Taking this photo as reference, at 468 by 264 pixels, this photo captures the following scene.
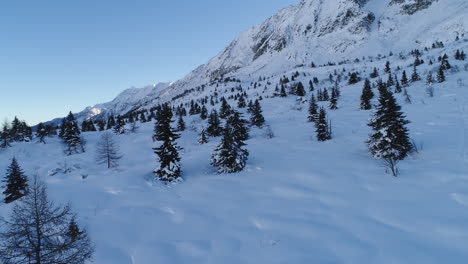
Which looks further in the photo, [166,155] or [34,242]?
[166,155]

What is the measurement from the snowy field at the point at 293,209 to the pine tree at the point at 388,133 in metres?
1.07

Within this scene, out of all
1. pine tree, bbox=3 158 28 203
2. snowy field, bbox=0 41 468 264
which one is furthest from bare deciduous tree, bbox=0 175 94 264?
pine tree, bbox=3 158 28 203

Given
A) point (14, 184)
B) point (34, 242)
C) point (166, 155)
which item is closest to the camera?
point (34, 242)

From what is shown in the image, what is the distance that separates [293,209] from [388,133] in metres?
11.8

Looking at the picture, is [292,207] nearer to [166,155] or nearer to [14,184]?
[166,155]

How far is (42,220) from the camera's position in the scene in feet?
24.6

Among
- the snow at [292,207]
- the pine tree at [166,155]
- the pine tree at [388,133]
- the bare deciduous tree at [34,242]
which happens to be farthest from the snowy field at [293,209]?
the bare deciduous tree at [34,242]

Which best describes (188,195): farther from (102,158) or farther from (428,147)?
(428,147)

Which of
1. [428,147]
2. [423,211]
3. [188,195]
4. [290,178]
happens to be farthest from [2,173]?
[428,147]

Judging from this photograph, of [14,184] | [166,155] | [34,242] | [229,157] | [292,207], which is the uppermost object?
[34,242]

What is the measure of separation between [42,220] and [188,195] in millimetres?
8930

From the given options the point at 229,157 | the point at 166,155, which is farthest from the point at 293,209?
the point at 166,155

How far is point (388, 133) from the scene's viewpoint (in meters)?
18.3

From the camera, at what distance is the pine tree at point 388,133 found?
58.3 feet
